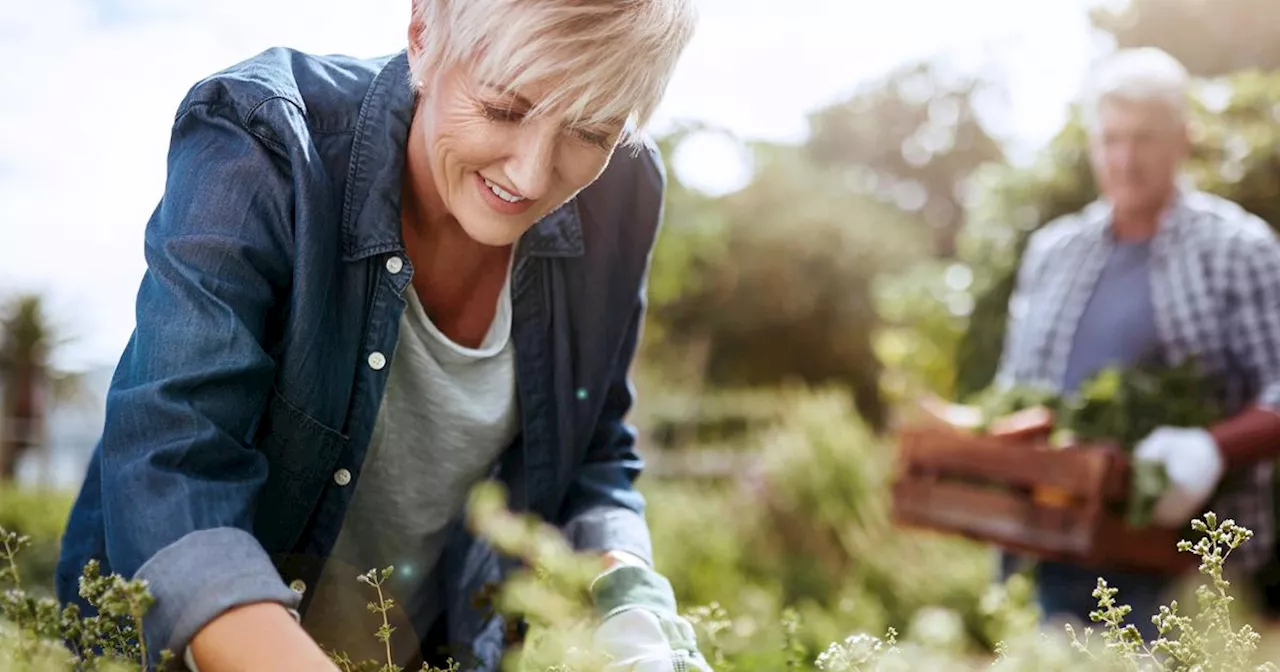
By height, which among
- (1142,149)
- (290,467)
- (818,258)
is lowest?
(818,258)

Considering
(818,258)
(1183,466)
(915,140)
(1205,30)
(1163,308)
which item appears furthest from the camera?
(915,140)

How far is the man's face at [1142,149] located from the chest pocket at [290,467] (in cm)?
268

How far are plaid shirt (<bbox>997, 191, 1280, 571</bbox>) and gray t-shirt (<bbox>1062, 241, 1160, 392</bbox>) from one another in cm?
2

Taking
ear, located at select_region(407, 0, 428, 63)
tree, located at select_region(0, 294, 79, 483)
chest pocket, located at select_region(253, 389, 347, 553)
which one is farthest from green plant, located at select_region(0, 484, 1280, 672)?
tree, located at select_region(0, 294, 79, 483)

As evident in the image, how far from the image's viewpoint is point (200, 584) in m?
0.94

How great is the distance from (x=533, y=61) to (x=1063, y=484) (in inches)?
95.8

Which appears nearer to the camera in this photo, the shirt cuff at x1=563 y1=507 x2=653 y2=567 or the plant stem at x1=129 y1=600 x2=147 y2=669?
the plant stem at x1=129 y1=600 x2=147 y2=669

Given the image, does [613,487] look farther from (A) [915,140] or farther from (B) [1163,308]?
(A) [915,140]

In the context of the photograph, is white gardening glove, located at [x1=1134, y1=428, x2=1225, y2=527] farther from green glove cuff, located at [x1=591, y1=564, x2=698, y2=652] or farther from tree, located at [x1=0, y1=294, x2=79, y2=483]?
tree, located at [x1=0, y1=294, x2=79, y2=483]

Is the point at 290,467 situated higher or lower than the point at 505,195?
lower

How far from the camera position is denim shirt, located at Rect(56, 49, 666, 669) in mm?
1021

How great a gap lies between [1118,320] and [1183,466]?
499 mm

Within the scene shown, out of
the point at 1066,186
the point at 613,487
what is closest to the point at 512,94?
the point at 613,487

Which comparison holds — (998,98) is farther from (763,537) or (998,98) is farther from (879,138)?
(763,537)
